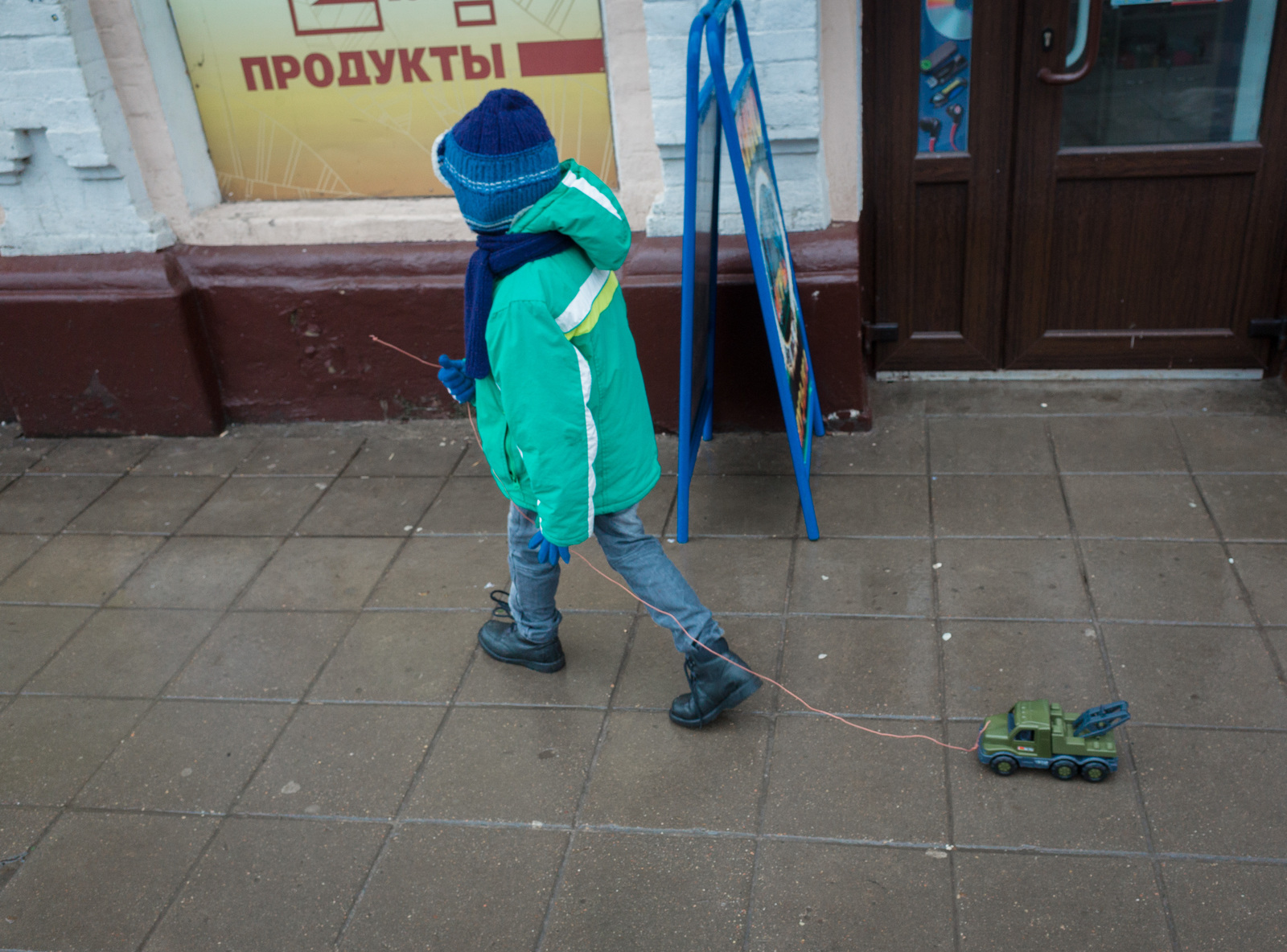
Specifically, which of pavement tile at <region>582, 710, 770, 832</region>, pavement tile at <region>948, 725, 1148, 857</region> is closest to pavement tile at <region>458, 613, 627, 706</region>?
pavement tile at <region>582, 710, 770, 832</region>

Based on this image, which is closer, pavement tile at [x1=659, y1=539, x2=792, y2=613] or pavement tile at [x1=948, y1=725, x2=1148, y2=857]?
pavement tile at [x1=948, y1=725, x2=1148, y2=857]

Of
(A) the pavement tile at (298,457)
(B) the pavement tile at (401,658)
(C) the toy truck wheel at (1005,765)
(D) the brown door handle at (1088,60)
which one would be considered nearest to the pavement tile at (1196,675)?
(C) the toy truck wheel at (1005,765)

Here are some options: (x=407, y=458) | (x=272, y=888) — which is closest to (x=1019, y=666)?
(x=272, y=888)

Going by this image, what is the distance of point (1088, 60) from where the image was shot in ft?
14.8

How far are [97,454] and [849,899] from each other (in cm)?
429

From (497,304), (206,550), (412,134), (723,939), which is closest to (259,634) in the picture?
(206,550)

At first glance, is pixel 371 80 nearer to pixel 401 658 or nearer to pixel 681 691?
pixel 401 658

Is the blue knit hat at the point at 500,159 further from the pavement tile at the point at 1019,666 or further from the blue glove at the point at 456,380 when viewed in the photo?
the pavement tile at the point at 1019,666

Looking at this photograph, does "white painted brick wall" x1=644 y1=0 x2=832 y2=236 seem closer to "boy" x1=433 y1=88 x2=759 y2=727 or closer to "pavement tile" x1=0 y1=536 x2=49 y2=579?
"boy" x1=433 y1=88 x2=759 y2=727

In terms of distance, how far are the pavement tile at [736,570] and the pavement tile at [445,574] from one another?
1.52 feet

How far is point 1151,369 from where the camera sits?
5121 mm

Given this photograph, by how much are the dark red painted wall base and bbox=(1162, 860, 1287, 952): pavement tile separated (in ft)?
8.48

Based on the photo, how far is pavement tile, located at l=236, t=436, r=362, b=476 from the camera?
5.05 m

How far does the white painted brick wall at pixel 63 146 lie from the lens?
15.4 ft
